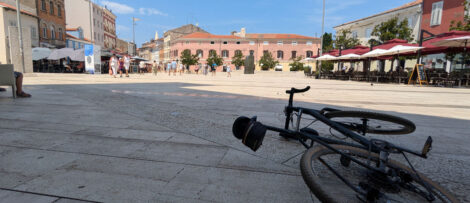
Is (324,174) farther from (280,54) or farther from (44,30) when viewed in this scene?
(280,54)

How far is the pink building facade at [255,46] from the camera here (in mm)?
61781

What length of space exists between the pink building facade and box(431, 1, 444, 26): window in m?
36.8

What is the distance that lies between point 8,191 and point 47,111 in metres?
3.19

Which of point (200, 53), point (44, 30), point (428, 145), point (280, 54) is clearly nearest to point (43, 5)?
point (44, 30)

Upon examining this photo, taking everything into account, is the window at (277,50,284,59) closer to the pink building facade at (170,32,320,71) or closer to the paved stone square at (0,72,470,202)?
the pink building facade at (170,32,320,71)

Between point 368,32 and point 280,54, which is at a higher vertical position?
point 368,32

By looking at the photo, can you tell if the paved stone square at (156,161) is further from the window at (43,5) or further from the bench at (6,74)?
the window at (43,5)

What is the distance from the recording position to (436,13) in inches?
962

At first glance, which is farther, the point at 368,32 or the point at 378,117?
the point at 368,32

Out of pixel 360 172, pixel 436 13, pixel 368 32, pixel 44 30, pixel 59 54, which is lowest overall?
pixel 360 172

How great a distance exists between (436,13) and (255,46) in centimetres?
4070

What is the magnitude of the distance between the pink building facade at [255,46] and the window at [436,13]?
3677cm

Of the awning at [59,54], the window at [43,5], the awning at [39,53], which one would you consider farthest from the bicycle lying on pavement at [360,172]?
the window at [43,5]

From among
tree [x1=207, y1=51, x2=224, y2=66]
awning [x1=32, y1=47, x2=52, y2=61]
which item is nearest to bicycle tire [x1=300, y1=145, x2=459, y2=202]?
awning [x1=32, y1=47, x2=52, y2=61]
